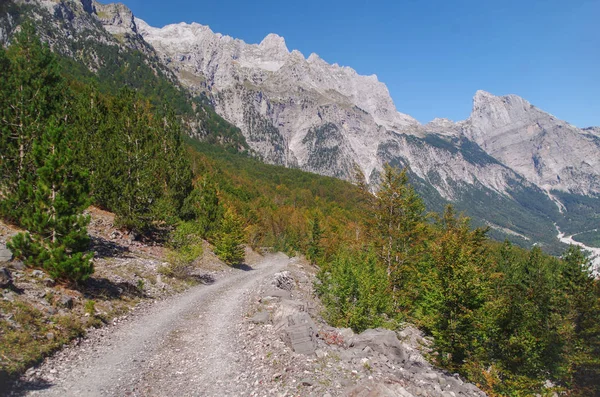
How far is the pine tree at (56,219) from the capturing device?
14562mm

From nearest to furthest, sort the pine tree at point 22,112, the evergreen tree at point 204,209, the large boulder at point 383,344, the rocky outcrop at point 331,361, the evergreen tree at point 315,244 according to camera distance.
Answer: the rocky outcrop at point 331,361, the large boulder at point 383,344, the pine tree at point 22,112, the evergreen tree at point 204,209, the evergreen tree at point 315,244

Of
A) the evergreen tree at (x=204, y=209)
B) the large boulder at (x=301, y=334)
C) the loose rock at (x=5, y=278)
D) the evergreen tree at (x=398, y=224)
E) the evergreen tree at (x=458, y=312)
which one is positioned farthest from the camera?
the evergreen tree at (x=204, y=209)

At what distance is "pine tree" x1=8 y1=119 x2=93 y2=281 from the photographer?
14.6m

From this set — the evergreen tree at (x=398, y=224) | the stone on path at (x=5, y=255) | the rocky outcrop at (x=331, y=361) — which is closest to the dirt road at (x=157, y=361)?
the rocky outcrop at (x=331, y=361)

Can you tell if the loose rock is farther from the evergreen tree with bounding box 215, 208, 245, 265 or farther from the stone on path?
the evergreen tree with bounding box 215, 208, 245, 265

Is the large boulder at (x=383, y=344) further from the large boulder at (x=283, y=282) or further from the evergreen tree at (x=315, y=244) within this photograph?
the evergreen tree at (x=315, y=244)

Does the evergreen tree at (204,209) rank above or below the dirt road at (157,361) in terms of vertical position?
above

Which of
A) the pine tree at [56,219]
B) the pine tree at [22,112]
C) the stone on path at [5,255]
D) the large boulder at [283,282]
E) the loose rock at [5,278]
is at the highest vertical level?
the pine tree at [22,112]

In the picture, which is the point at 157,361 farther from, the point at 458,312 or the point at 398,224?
the point at 398,224

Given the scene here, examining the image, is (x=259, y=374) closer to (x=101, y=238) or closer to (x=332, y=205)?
(x=101, y=238)

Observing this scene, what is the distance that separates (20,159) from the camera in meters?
20.3

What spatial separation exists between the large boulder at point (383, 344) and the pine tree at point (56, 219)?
1248 cm

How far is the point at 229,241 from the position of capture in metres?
40.2

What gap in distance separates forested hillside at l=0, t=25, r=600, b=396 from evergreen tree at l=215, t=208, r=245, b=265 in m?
0.17
